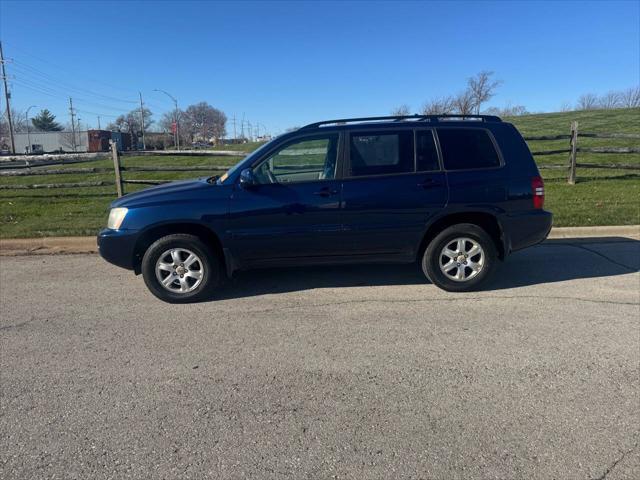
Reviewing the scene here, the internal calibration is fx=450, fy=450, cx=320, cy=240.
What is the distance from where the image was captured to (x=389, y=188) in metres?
4.76

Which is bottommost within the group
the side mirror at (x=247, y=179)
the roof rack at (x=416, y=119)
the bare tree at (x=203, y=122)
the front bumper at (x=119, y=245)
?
Result: the front bumper at (x=119, y=245)

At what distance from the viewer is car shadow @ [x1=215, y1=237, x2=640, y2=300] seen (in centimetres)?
520

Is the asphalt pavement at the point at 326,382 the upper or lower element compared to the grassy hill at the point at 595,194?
lower

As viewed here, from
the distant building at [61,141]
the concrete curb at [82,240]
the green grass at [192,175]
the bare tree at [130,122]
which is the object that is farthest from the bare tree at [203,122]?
the concrete curb at [82,240]

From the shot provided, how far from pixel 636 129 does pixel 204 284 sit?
2338 cm

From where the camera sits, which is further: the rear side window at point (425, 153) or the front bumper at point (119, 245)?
the rear side window at point (425, 153)

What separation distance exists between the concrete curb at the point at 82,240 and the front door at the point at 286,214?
3610 mm

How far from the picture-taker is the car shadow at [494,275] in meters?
5.20

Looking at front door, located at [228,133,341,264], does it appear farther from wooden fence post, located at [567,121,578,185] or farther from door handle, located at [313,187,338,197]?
wooden fence post, located at [567,121,578,185]

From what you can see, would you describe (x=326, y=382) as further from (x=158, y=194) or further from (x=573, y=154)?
(x=573, y=154)

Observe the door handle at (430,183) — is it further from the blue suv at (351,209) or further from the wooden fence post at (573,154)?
the wooden fence post at (573,154)

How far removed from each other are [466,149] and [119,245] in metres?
3.84

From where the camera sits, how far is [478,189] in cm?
484

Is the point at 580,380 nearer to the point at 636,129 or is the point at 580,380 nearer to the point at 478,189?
the point at 478,189
